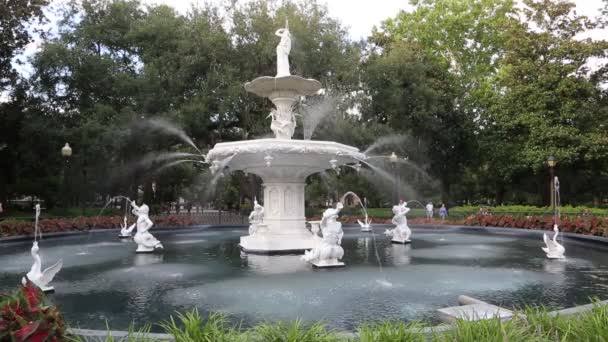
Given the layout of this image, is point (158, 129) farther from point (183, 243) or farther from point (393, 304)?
point (393, 304)

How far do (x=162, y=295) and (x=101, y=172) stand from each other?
2410 cm

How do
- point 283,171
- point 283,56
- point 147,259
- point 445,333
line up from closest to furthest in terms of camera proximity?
1. point 445,333
2. point 147,259
3. point 283,171
4. point 283,56

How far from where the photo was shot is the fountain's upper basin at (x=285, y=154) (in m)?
11.6

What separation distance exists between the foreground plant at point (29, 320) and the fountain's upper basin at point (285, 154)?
8.13m

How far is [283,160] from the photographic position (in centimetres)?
1223

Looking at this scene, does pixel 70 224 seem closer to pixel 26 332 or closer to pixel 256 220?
pixel 256 220

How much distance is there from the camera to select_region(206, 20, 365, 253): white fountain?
11.8m

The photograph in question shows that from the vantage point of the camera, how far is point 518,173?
33.6 m

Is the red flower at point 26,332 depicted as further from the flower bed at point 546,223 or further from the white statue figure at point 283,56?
the flower bed at point 546,223

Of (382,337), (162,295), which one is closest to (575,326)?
(382,337)

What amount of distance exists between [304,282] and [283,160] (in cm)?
466

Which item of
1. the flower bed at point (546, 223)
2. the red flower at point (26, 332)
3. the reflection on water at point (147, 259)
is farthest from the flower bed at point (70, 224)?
the red flower at point (26, 332)

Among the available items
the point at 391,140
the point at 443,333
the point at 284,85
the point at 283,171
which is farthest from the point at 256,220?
the point at 391,140

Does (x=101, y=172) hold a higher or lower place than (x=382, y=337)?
higher
